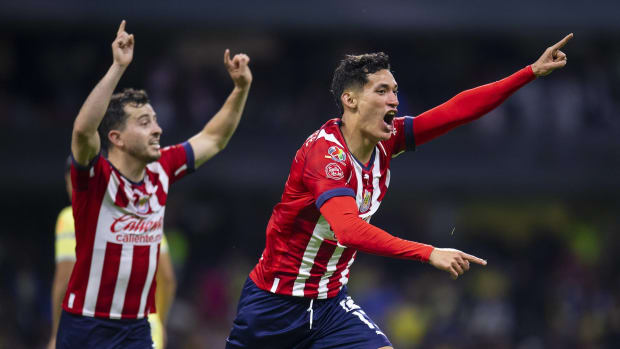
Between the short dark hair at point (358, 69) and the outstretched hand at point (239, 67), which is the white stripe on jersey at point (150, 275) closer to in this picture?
the outstretched hand at point (239, 67)

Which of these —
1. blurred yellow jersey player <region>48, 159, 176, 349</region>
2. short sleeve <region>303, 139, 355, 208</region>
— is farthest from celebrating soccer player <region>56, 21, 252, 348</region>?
short sleeve <region>303, 139, 355, 208</region>

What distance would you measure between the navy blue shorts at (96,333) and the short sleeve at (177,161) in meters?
0.95

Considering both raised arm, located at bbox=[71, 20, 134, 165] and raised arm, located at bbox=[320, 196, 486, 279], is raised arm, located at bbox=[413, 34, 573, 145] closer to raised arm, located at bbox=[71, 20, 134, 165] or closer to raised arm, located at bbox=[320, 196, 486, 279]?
raised arm, located at bbox=[320, 196, 486, 279]

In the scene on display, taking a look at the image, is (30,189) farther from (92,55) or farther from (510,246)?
(510,246)

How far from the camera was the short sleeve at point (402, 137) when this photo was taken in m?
4.89

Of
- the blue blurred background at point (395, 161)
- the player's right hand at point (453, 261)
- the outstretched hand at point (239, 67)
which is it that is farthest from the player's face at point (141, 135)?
the blue blurred background at point (395, 161)

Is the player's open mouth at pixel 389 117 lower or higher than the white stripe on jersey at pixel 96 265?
higher

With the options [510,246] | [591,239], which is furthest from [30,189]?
[591,239]

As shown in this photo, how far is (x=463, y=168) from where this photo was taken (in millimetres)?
12516

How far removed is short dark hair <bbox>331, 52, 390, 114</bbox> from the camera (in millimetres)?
4621

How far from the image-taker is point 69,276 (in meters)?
5.70

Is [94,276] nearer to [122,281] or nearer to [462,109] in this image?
[122,281]

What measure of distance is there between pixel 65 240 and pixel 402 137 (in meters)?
2.44

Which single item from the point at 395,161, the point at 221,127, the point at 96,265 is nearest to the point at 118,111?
the point at 221,127
